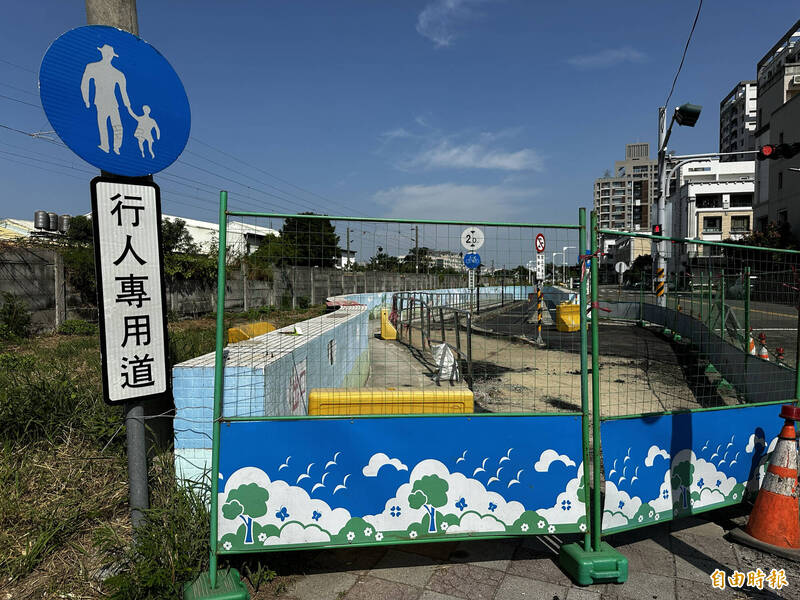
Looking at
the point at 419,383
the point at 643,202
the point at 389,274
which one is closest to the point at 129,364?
the point at 389,274

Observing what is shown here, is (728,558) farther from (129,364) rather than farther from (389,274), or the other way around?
(129,364)

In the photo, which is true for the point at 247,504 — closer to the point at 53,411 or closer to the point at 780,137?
the point at 53,411

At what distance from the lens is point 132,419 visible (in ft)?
9.76

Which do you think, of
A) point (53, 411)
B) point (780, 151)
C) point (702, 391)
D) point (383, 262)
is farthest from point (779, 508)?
point (780, 151)

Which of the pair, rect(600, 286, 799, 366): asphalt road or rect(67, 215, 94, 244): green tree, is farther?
rect(67, 215, 94, 244): green tree

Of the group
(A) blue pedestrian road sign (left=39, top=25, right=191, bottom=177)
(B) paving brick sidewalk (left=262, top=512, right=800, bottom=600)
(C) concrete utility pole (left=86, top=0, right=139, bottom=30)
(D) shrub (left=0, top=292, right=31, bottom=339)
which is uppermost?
(C) concrete utility pole (left=86, top=0, right=139, bottom=30)

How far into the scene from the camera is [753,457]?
389 centimetres

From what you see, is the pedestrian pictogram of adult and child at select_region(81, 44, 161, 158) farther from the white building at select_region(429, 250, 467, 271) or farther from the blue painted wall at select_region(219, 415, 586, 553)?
the white building at select_region(429, 250, 467, 271)

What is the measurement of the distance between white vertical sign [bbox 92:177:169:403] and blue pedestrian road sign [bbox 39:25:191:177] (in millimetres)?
177

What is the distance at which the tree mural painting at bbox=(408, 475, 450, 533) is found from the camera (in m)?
3.06

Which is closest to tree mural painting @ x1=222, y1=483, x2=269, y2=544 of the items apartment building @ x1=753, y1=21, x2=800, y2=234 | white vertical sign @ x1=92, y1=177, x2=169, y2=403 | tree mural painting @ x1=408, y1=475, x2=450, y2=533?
white vertical sign @ x1=92, y1=177, x2=169, y2=403

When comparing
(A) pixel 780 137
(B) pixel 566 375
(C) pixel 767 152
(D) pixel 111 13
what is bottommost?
(B) pixel 566 375

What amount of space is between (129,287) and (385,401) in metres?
2.04

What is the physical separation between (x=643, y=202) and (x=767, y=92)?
262 feet
